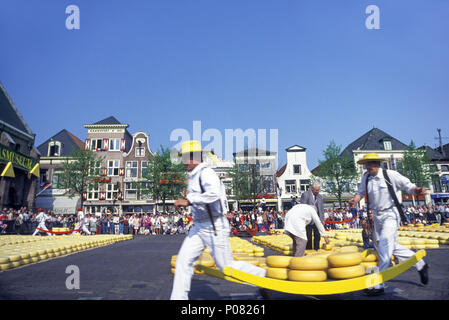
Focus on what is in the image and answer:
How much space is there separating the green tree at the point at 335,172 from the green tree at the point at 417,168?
7938 millimetres

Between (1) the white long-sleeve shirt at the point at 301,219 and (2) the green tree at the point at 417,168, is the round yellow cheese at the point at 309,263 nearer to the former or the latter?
(1) the white long-sleeve shirt at the point at 301,219

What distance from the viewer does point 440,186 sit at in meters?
45.3

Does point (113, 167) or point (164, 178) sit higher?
Answer: point (113, 167)

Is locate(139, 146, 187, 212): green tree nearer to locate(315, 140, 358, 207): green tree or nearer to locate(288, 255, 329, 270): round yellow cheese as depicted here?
locate(315, 140, 358, 207): green tree

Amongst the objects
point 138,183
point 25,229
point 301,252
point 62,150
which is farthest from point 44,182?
point 301,252

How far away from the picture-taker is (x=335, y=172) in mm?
38188

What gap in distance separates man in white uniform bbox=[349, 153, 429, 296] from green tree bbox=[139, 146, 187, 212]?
31.4 metres


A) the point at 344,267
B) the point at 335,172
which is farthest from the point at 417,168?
the point at 344,267

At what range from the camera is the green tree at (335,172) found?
3794 cm

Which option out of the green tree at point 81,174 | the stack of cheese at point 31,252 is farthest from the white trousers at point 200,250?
the green tree at point 81,174

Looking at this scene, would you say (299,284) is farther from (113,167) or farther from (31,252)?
(113,167)

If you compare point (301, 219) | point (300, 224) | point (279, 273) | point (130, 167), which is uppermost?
point (130, 167)

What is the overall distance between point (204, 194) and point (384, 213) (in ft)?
9.66

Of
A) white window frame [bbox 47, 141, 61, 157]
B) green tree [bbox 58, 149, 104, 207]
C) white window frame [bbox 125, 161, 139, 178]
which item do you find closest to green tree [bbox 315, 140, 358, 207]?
white window frame [bbox 125, 161, 139, 178]
